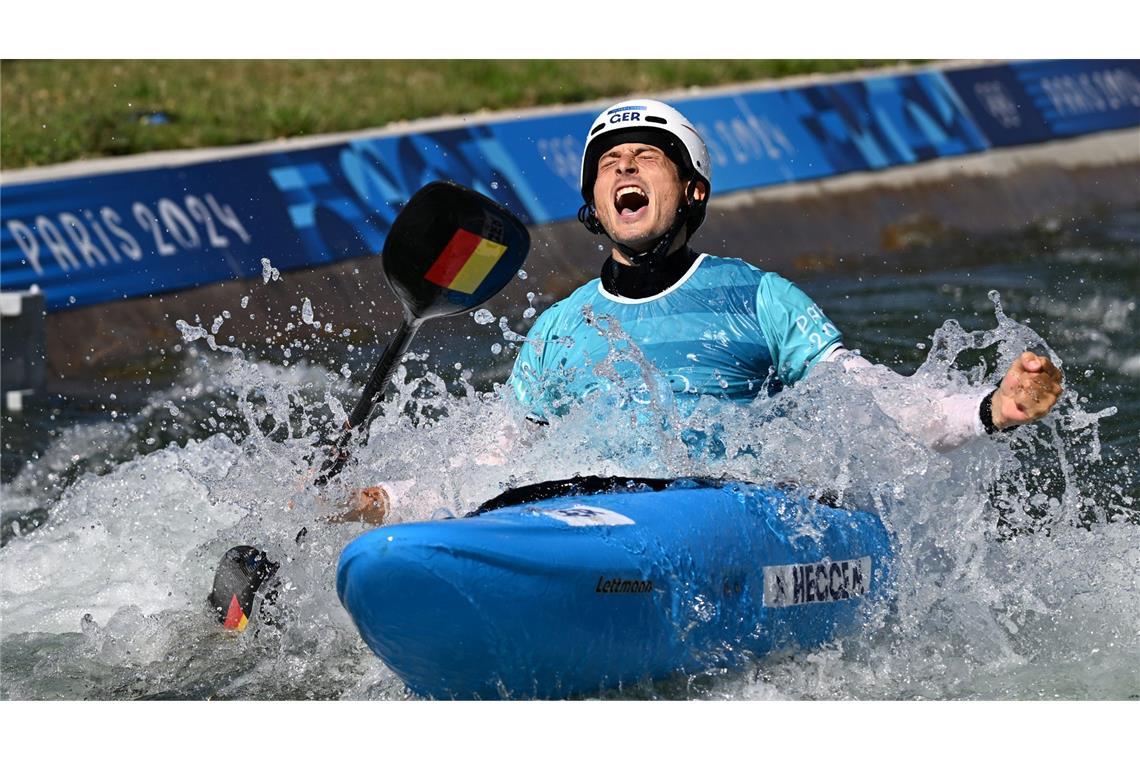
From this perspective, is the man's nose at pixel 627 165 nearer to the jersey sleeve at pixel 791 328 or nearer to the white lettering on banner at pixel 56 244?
the jersey sleeve at pixel 791 328

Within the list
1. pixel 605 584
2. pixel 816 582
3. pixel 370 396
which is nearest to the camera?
pixel 605 584

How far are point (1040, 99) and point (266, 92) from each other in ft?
20.1

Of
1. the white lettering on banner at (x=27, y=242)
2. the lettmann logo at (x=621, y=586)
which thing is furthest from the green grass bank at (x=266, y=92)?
the lettmann logo at (x=621, y=586)

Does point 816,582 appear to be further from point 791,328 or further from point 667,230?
point 667,230

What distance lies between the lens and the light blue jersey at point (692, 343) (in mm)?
4164

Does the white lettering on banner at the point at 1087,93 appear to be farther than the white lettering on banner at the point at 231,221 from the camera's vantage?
Yes

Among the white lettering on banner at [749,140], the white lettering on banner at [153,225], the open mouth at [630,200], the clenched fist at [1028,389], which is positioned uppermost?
the white lettering on banner at [749,140]

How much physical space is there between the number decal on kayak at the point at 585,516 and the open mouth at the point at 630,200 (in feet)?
3.76

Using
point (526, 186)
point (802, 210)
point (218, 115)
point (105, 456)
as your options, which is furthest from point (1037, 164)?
point (105, 456)

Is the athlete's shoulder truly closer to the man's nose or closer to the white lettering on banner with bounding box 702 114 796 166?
the man's nose

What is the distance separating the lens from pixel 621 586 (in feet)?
11.3

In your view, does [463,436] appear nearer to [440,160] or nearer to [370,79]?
[440,160]

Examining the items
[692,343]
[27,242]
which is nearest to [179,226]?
[27,242]

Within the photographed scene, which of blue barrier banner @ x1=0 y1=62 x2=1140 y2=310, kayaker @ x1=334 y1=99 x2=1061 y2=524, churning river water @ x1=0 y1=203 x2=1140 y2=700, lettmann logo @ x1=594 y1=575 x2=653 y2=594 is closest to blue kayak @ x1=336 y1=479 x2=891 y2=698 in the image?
lettmann logo @ x1=594 y1=575 x2=653 y2=594
